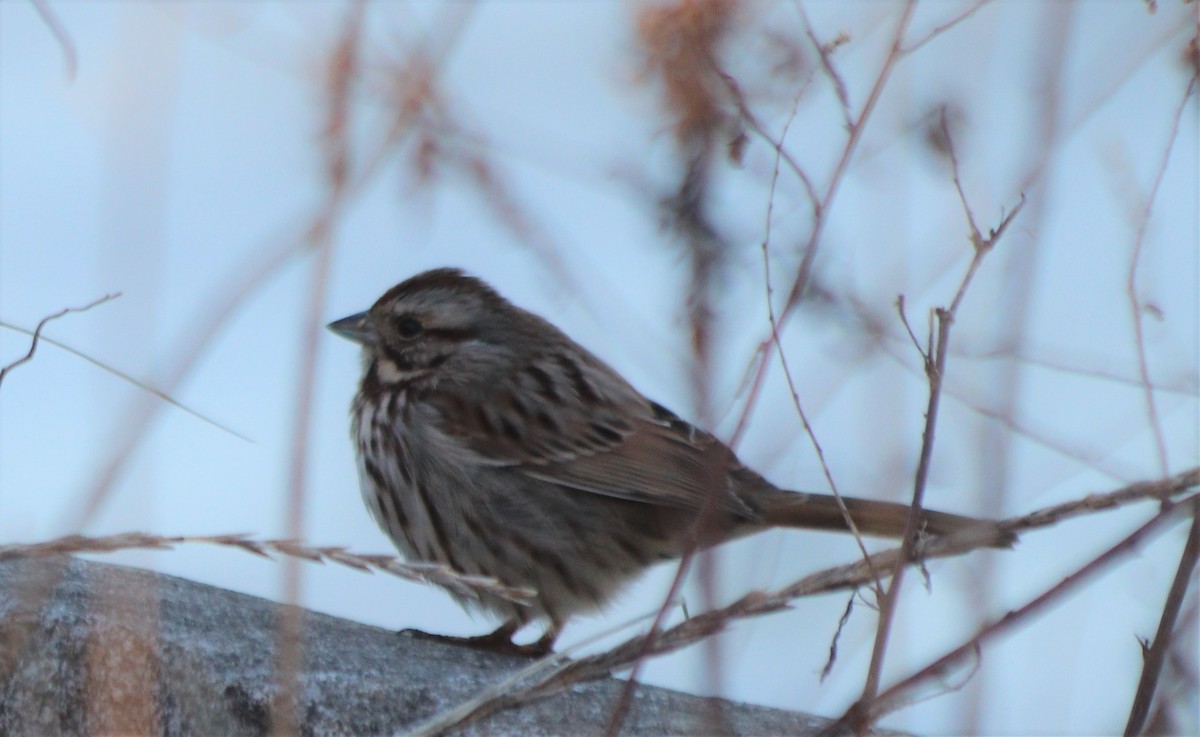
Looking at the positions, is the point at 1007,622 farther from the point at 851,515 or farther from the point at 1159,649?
the point at 851,515

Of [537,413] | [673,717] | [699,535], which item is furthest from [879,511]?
[699,535]

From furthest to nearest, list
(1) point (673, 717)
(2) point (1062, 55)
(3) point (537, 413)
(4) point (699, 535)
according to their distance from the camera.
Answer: (3) point (537, 413)
(1) point (673, 717)
(2) point (1062, 55)
(4) point (699, 535)

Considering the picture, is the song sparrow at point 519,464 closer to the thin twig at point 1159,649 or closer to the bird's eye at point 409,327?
the bird's eye at point 409,327

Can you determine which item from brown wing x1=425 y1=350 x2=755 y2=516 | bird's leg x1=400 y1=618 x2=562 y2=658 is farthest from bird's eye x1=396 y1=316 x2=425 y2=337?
bird's leg x1=400 y1=618 x2=562 y2=658

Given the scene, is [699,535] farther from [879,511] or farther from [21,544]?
[879,511]

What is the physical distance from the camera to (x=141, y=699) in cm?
217

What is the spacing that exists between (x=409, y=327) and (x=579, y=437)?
0.65 m

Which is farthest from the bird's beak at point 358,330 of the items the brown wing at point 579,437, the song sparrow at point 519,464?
the brown wing at point 579,437

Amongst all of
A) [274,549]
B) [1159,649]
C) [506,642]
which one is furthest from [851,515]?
[274,549]

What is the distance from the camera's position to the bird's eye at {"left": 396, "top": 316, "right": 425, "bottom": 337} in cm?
484

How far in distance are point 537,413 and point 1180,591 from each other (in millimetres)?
3179

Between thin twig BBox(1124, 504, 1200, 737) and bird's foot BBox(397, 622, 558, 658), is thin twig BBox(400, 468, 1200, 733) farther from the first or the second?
bird's foot BBox(397, 622, 558, 658)

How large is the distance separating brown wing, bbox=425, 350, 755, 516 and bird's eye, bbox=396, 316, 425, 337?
0.26 metres

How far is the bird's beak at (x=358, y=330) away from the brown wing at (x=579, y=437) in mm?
328
